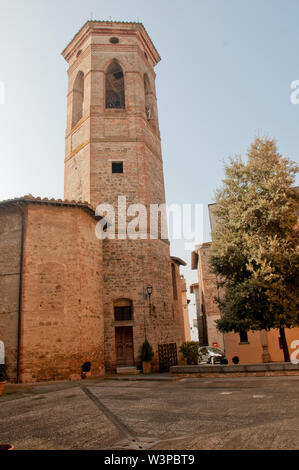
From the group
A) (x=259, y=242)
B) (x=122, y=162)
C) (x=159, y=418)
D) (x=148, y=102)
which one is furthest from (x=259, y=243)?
(x=148, y=102)

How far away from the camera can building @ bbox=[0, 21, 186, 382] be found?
39.2 ft

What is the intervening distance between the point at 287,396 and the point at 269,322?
474cm

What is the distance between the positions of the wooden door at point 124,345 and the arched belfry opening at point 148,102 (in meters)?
12.6

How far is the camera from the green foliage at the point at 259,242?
433 inches

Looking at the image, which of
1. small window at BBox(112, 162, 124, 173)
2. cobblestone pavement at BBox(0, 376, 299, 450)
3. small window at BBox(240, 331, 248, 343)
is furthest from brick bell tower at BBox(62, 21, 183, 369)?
cobblestone pavement at BBox(0, 376, 299, 450)

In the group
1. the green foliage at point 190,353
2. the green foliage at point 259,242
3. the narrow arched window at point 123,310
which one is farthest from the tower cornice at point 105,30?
the green foliage at point 190,353

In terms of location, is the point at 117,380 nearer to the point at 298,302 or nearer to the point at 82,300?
the point at 82,300

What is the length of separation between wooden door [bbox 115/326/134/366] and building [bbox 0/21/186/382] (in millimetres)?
49

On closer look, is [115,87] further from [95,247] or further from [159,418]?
[159,418]

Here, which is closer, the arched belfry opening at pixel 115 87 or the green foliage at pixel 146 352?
the green foliage at pixel 146 352

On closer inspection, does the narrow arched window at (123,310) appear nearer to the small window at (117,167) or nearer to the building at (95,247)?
the building at (95,247)

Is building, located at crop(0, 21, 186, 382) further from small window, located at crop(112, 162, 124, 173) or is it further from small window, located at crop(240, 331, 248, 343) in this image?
small window, located at crop(240, 331, 248, 343)

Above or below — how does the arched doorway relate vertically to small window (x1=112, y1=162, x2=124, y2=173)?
below
